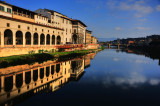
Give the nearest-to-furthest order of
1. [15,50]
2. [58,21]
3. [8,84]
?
1. [8,84]
2. [15,50]
3. [58,21]

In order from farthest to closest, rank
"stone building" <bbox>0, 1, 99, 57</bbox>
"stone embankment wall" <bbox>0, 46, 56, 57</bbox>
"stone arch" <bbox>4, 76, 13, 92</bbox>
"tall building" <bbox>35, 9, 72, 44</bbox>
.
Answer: "tall building" <bbox>35, 9, 72, 44</bbox> < "stone building" <bbox>0, 1, 99, 57</bbox> < "stone embankment wall" <bbox>0, 46, 56, 57</bbox> < "stone arch" <bbox>4, 76, 13, 92</bbox>

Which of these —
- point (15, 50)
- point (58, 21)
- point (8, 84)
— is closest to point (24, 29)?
point (15, 50)

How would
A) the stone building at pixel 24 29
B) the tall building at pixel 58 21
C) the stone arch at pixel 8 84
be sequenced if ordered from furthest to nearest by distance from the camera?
1. the tall building at pixel 58 21
2. the stone building at pixel 24 29
3. the stone arch at pixel 8 84

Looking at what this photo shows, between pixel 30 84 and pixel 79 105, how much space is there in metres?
7.51

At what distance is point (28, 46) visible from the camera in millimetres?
34250

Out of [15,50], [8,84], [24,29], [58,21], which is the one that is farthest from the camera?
[58,21]

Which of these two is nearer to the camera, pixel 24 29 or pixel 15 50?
pixel 15 50

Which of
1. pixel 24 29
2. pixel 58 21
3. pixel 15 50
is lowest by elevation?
pixel 15 50

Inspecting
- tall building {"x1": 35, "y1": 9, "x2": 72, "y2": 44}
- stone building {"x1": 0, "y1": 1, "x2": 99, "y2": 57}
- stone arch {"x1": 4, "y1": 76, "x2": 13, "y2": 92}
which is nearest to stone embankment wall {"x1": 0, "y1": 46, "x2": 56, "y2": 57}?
stone building {"x1": 0, "y1": 1, "x2": 99, "y2": 57}

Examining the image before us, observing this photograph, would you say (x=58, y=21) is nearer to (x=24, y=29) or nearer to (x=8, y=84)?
(x=24, y=29)

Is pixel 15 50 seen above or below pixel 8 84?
above

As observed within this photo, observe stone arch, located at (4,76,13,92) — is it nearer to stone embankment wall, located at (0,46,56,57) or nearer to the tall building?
stone embankment wall, located at (0,46,56,57)

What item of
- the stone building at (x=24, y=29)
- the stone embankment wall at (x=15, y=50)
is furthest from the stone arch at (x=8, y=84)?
the stone building at (x=24, y=29)

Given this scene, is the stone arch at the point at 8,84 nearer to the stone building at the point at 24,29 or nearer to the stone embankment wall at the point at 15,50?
the stone embankment wall at the point at 15,50
